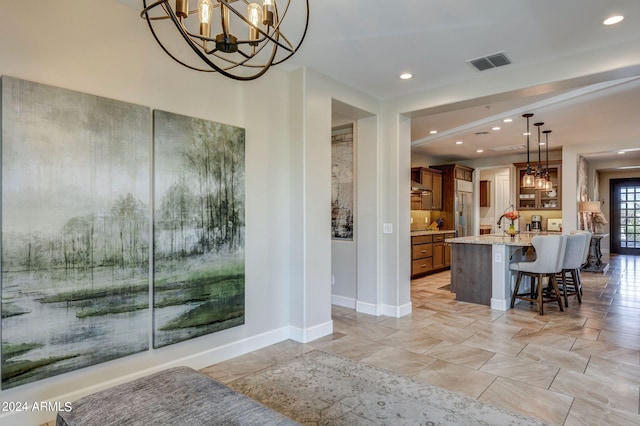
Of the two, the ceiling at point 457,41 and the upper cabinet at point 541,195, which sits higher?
the ceiling at point 457,41

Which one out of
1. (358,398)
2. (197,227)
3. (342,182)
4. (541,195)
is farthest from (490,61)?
(541,195)

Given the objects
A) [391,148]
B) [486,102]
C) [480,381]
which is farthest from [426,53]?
[480,381]

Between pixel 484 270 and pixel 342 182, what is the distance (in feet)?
7.79

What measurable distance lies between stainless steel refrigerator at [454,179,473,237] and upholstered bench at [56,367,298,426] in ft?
26.5

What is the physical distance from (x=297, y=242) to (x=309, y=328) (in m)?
0.90

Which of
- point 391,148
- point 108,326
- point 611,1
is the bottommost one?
point 108,326

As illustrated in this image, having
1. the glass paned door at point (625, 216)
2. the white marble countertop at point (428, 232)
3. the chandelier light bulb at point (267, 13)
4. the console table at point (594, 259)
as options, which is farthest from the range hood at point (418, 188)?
the glass paned door at point (625, 216)

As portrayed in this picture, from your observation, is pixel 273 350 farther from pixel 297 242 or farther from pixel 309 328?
pixel 297 242

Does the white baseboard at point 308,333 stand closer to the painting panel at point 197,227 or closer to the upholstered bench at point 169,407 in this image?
the painting panel at point 197,227

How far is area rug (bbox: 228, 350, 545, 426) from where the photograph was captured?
2303 mm

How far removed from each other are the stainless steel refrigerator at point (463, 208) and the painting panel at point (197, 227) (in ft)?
22.4

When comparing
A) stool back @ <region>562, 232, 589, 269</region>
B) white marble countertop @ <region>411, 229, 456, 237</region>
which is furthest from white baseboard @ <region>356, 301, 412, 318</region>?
white marble countertop @ <region>411, 229, 456, 237</region>

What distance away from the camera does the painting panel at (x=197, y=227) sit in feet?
9.36

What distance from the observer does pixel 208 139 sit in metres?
3.15
